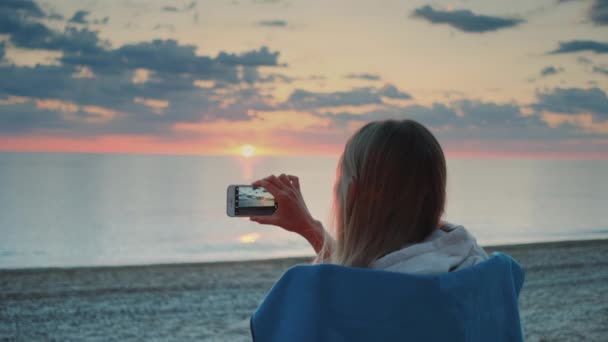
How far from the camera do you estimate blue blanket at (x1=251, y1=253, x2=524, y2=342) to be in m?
1.30

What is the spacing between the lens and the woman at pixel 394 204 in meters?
1.42

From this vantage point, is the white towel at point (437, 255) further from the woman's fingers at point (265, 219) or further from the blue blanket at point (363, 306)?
the woman's fingers at point (265, 219)

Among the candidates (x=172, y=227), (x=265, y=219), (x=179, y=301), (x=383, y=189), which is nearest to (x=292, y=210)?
(x=265, y=219)

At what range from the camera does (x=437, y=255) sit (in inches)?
55.7

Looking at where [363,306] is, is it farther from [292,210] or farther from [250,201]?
[250,201]

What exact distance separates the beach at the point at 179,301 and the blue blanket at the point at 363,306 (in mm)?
5658

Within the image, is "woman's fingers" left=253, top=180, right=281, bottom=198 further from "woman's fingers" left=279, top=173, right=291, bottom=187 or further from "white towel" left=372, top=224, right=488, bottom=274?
"white towel" left=372, top=224, right=488, bottom=274

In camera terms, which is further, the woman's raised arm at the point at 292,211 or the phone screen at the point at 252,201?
the phone screen at the point at 252,201

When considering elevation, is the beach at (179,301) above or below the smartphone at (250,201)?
below

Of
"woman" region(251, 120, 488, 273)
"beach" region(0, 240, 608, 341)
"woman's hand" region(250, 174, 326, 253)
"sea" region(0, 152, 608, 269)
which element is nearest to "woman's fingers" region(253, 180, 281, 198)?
"woman's hand" region(250, 174, 326, 253)

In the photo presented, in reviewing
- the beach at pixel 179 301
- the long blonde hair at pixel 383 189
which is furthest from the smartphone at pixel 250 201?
the beach at pixel 179 301

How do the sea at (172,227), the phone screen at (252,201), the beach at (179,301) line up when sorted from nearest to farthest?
the phone screen at (252,201) < the beach at (179,301) < the sea at (172,227)

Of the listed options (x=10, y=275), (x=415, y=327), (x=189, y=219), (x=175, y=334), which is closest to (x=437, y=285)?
(x=415, y=327)

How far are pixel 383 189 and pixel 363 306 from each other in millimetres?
269
